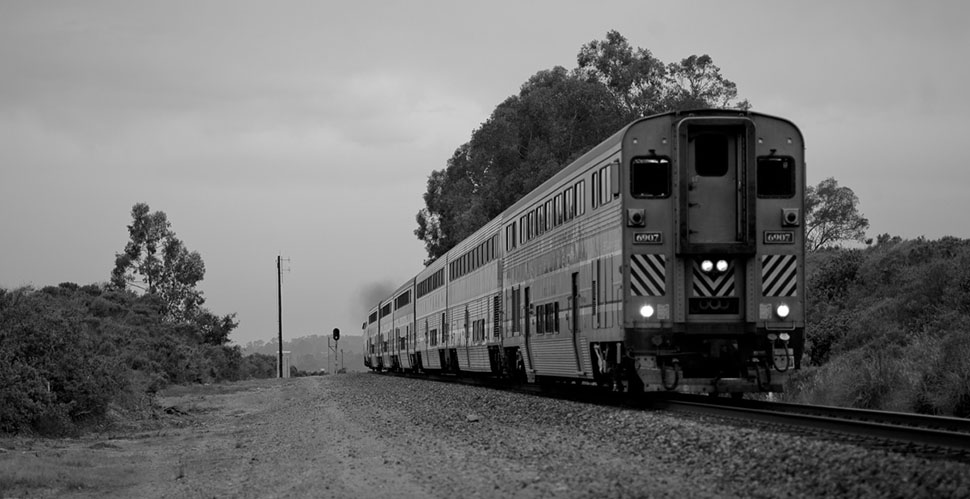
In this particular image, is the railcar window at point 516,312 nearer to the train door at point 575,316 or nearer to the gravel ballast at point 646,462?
the train door at point 575,316

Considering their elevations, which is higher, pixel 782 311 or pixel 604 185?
pixel 604 185

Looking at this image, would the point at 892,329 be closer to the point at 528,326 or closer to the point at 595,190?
the point at 528,326

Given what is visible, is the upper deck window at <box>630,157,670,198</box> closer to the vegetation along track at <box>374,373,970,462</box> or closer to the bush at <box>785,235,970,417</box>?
the vegetation along track at <box>374,373,970,462</box>

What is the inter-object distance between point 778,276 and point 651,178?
2341 millimetres

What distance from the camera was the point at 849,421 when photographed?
12.0 m

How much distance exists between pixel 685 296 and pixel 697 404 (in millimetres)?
1654

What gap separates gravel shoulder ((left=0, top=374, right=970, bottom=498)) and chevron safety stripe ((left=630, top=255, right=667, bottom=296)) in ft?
6.08

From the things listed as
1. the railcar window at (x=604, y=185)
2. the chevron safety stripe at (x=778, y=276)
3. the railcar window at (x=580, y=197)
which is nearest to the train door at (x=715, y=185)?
the chevron safety stripe at (x=778, y=276)

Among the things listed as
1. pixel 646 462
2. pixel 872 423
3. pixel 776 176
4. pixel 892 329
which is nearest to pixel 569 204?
pixel 776 176

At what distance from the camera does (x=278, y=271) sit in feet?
266

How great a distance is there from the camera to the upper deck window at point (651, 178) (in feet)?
52.0

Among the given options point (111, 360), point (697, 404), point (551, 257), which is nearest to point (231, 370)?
point (111, 360)

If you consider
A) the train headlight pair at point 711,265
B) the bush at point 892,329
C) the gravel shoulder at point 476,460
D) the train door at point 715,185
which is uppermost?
the train door at point 715,185

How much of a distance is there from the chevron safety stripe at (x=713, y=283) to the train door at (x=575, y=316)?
11.9 ft
